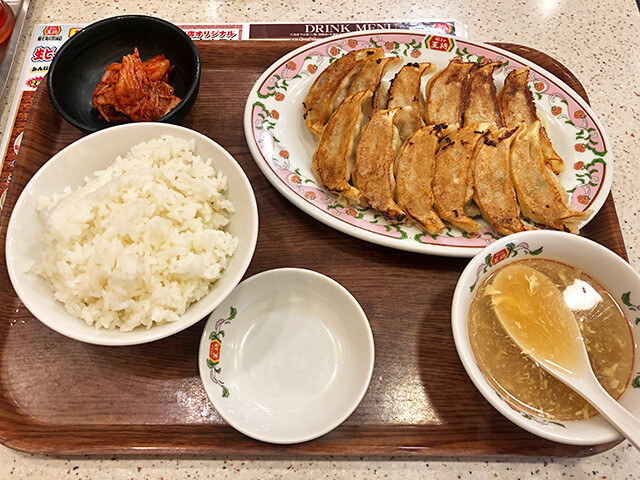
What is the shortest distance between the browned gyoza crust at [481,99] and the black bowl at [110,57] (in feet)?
3.45

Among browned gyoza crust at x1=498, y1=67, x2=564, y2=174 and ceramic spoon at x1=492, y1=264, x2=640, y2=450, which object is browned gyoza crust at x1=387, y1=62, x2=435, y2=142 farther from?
ceramic spoon at x1=492, y1=264, x2=640, y2=450

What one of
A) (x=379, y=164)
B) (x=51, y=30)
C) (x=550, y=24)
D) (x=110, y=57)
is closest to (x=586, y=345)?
(x=379, y=164)

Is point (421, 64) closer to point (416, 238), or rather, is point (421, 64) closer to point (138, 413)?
point (416, 238)

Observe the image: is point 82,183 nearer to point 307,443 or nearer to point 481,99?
point 307,443

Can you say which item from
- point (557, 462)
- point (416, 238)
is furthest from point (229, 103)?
point (557, 462)

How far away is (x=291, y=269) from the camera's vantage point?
1.43m

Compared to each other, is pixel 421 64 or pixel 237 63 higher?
pixel 421 64

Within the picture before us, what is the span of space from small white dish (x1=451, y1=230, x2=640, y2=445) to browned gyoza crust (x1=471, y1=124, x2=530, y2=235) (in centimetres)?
19

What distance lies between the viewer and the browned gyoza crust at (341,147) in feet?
5.27

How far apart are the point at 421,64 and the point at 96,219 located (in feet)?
4.50

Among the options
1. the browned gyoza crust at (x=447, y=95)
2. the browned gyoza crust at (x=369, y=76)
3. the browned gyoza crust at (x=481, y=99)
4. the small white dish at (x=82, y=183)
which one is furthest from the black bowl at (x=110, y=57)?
the browned gyoza crust at (x=481, y=99)

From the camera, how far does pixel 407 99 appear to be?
1.79m

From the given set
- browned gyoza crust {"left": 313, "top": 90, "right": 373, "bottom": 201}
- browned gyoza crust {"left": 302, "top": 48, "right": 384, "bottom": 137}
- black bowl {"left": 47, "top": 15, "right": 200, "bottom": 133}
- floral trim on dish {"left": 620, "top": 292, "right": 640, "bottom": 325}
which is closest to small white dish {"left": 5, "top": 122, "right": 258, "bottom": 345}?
black bowl {"left": 47, "top": 15, "right": 200, "bottom": 133}

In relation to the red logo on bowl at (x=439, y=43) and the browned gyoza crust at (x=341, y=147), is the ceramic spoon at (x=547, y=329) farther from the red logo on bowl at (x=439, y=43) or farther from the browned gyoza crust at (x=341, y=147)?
the red logo on bowl at (x=439, y=43)
